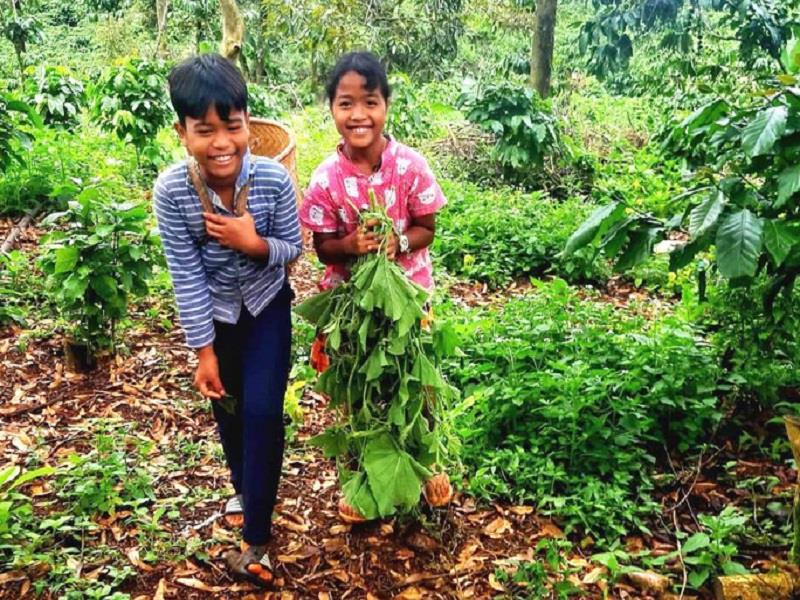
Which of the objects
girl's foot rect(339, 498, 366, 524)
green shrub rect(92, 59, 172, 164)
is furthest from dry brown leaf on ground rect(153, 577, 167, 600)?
green shrub rect(92, 59, 172, 164)

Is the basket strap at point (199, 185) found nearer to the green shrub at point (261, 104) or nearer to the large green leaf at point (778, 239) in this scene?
the large green leaf at point (778, 239)

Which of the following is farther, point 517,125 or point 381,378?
point 517,125

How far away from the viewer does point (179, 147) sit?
8.43 metres

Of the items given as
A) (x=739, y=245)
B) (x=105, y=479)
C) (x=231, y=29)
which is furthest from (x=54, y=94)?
(x=739, y=245)

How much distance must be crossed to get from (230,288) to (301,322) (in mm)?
2079

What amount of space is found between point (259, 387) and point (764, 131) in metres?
1.75

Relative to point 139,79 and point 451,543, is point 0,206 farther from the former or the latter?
point 451,543

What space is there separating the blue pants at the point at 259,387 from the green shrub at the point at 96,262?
1564 millimetres

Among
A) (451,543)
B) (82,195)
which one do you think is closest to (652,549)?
(451,543)

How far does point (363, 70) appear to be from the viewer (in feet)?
7.84

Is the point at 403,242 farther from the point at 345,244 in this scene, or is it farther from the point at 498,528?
the point at 498,528

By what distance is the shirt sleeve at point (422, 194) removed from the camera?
2.57 meters

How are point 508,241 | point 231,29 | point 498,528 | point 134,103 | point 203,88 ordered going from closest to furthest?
1. point 203,88
2. point 498,528
3. point 508,241
4. point 134,103
5. point 231,29

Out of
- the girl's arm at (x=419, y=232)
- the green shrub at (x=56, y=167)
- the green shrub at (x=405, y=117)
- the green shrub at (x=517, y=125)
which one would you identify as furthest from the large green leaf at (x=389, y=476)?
the green shrub at (x=405, y=117)
